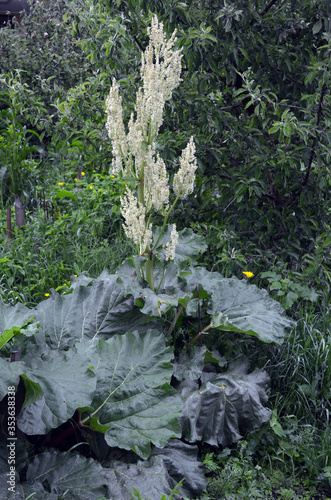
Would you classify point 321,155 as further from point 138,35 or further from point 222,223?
point 138,35

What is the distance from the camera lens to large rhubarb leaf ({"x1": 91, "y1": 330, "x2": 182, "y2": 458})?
224 cm

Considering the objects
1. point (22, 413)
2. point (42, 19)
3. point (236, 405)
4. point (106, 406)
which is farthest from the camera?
point (42, 19)

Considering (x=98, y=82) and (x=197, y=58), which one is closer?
(x=197, y=58)

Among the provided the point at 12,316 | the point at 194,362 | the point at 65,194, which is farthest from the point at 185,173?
the point at 65,194

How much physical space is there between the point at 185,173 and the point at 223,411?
129 centimetres

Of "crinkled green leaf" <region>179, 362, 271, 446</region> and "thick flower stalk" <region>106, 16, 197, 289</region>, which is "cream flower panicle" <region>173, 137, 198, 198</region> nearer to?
"thick flower stalk" <region>106, 16, 197, 289</region>

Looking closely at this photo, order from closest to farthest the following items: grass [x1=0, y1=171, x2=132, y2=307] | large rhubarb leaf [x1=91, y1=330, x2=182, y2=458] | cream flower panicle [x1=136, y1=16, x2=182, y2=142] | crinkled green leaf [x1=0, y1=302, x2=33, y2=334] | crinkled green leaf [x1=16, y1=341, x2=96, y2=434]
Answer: crinkled green leaf [x1=16, y1=341, x2=96, y2=434] → large rhubarb leaf [x1=91, y1=330, x2=182, y2=458] → crinkled green leaf [x1=0, y1=302, x2=33, y2=334] → cream flower panicle [x1=136, y1=16, x2=182, y2=142] → grass [x1=0, y1=171, x2=132, y2=307]

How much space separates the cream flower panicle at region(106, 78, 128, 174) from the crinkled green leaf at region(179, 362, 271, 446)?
1341mm

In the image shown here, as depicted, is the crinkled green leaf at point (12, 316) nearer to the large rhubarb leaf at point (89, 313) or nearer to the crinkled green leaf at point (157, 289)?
the large rhubarb leaf at point (89, 313)

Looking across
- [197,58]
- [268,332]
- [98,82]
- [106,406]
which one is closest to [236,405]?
[268,332]

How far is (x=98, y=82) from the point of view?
3.87 m

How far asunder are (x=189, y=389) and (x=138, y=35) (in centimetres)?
268

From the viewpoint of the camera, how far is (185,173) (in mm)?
2721

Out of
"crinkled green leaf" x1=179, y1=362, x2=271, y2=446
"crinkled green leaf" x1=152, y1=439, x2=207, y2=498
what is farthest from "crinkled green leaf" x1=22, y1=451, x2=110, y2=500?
"crinkled green leaf" x1=179, y1=362, x2=271, y2=446
